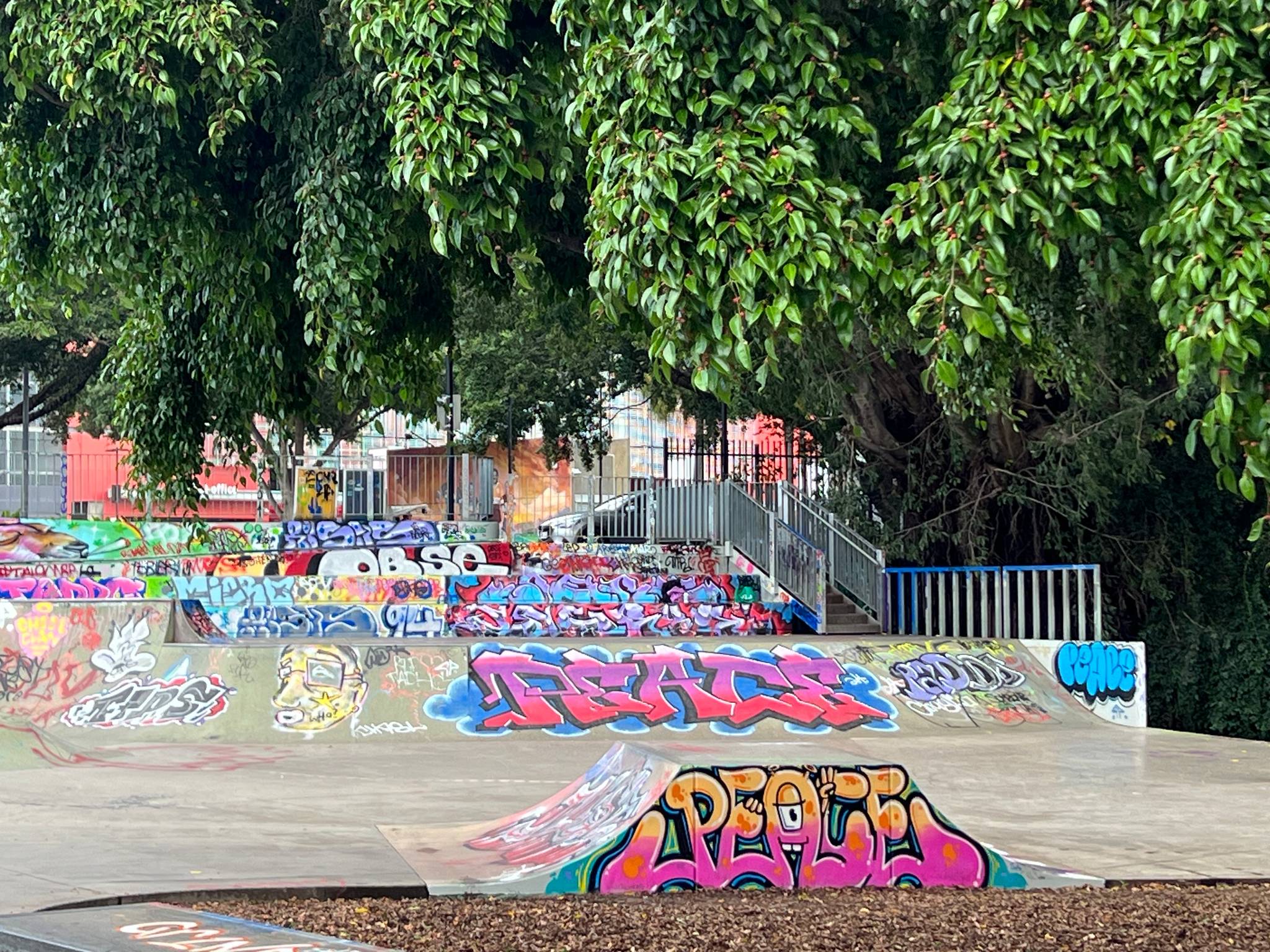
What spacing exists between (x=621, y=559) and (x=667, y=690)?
8.49 metres

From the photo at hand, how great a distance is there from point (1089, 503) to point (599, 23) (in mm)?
16712

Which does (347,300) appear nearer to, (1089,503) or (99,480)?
(1089,503)

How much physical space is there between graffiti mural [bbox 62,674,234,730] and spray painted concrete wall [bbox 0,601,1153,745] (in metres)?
0.02

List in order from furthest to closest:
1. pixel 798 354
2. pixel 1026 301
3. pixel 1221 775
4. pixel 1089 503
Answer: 1. pixel 1089 503
2. pixel 798 354
3. pixel 1221 775
4. pixel 1026 301

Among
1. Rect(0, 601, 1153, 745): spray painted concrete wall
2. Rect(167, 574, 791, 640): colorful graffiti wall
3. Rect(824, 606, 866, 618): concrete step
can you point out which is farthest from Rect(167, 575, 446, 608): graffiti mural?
Rect(824, 606, 866, 618): concrete step

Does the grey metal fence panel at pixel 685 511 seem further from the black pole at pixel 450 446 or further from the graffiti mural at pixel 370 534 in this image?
the black pole at pixel 450 446

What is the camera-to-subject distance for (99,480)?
119 ft

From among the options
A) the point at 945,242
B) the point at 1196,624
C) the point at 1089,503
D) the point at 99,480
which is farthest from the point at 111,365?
the point at 99,480

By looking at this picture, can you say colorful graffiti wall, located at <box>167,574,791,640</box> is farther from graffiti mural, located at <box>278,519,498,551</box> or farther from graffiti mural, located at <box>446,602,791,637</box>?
graffiti mural, located at <box>278,519,498,551</box>

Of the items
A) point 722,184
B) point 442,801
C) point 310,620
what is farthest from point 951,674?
point 722,184

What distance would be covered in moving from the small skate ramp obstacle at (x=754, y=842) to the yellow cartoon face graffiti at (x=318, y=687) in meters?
7.69

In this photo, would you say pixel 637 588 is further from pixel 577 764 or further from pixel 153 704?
pixel 153 704

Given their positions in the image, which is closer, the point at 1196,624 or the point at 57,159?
the point at 57,159

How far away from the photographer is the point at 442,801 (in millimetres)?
11508
